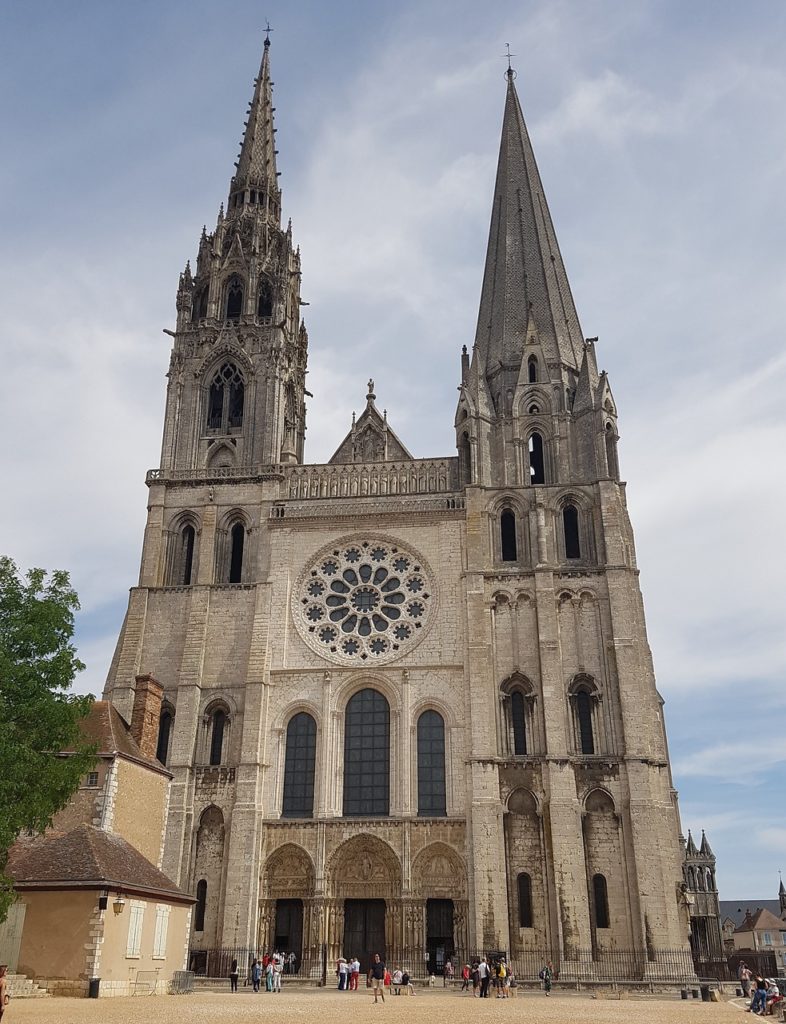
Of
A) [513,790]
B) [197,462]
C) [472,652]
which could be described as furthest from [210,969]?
[197,462]

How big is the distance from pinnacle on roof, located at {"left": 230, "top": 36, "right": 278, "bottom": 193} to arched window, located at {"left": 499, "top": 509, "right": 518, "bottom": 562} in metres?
20.8

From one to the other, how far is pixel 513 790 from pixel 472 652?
4.54 m

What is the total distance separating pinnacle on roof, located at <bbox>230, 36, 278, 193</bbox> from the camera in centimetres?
4444

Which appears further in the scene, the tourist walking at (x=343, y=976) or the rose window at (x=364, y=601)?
the rose window at (x=364, y=601)

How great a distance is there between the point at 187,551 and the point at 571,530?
14145mm

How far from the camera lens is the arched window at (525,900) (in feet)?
92.0

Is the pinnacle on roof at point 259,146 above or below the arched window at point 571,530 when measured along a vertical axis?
above

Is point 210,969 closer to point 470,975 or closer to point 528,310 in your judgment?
point 470,975

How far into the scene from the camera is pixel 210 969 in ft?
90.2

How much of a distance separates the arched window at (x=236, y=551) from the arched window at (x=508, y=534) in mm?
9459

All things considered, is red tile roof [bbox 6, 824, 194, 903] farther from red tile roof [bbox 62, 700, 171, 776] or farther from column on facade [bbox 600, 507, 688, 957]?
column on facade [bbox 600, 507, 688, 957]

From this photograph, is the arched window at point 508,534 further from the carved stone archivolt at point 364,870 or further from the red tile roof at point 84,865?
the red tile roof at point 84,865

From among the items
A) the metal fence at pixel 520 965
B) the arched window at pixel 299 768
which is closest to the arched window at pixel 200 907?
the metal fence at pixel 520 965

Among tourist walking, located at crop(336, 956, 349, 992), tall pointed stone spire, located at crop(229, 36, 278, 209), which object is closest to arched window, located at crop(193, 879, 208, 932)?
tourist walking, located at crop(336, 956, 349, 992)
